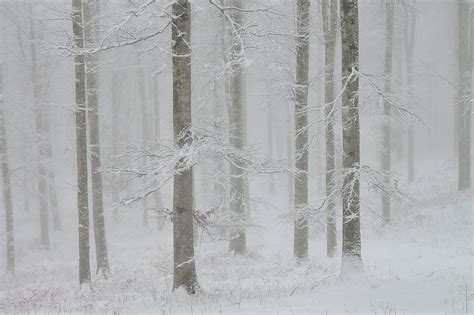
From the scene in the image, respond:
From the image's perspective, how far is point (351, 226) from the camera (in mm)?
8742

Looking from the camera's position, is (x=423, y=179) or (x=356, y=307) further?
(x=423, y=179)

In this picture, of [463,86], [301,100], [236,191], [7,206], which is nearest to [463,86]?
[463,86]

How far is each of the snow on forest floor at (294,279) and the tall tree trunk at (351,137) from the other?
1.69 feet

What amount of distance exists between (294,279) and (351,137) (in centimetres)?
372

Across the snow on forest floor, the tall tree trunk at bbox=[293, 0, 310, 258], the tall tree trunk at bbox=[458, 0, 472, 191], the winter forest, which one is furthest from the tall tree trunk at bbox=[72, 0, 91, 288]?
the tall tree trunk at bbox=[458, 0, 472, 191]

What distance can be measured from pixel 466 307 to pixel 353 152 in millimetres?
3436

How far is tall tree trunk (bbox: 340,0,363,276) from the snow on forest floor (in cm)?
51

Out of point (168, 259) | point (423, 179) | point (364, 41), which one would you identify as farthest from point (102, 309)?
point (364, 41)

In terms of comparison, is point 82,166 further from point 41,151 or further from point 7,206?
point 41,151

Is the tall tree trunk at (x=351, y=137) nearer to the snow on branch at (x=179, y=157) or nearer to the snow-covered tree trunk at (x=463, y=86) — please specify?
the snow on branch at (x=179, y=157)

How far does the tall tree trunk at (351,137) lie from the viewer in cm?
858

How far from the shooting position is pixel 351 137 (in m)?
8.82

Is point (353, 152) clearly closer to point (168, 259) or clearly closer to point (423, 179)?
point (168, 259)

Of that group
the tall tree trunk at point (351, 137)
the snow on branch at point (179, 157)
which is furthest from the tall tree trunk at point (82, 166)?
the tall tree trunk at point (351, 137)
